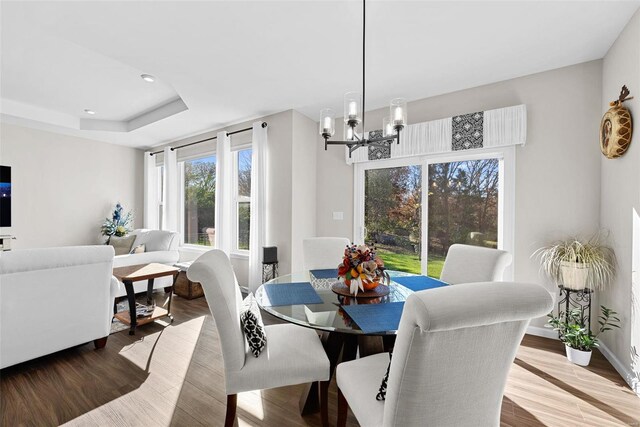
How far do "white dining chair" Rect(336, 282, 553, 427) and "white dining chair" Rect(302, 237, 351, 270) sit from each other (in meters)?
1.81

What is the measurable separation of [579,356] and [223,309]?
278 centimetres

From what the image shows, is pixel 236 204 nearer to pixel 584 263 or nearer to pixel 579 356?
pixel 584 263

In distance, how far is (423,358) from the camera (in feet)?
2.73

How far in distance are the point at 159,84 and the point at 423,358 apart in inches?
158

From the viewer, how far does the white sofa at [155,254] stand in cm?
371

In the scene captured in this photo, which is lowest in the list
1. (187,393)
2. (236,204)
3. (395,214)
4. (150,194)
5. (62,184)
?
(187,393)

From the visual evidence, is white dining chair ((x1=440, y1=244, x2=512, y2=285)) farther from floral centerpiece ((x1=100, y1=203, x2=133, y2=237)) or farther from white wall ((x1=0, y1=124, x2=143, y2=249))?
white wall ((x1=0, y1=124, x2=143, y2=249))

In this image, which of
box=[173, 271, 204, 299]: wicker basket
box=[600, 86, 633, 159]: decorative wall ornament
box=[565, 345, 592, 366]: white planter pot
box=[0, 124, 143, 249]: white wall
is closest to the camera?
box=[600, 86, 633, 159]: decorative wall ornament

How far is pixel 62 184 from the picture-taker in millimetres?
4719

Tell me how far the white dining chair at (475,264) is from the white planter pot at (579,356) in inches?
37.1

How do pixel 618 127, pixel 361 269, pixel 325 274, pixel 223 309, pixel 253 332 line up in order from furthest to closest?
1. pixel 325 274
2. pixel 618 127
3. pixel 361 269
4. pixel 253 332
5. pixel 223 309

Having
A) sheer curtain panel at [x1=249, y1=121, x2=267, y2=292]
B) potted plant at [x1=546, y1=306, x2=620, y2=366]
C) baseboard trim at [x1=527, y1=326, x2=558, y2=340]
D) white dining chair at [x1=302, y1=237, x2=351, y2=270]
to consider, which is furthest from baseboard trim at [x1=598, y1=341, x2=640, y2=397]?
sheer curtain panel at [x1=249, y1=121, x2=267, y2=292]

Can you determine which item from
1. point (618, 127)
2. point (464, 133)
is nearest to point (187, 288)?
point (464, 133)

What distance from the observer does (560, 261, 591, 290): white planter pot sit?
2.25m
